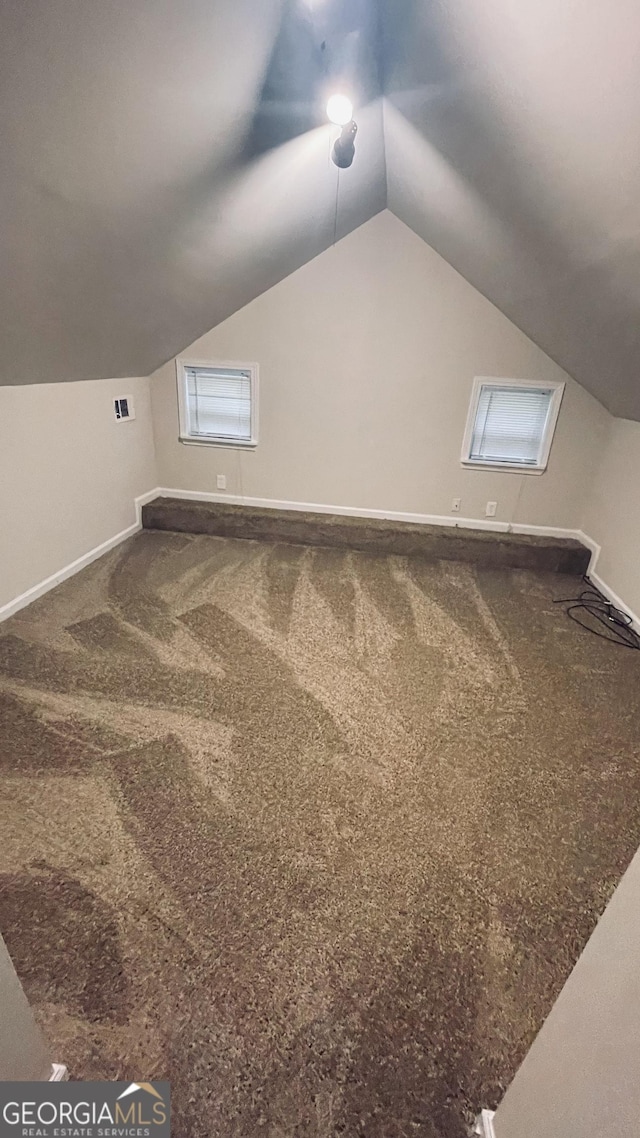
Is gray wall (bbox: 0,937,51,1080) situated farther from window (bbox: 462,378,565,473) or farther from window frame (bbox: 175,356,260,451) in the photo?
window (bbox: 462,378,565,473)

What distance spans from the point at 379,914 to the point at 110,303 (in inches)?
123

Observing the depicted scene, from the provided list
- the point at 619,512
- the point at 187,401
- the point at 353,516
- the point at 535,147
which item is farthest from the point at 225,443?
the point at 619,512

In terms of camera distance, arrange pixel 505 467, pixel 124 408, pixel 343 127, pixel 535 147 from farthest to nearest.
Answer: pixel 505 467 < pixel 124 408 < pixel 343 127 < pixel 535 147

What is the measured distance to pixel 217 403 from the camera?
4242 millimetres

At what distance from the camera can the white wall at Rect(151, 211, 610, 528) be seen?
12.0 ft

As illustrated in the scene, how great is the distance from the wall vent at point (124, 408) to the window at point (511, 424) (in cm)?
288

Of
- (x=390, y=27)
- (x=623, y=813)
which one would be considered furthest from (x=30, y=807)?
(x=390, y=27)

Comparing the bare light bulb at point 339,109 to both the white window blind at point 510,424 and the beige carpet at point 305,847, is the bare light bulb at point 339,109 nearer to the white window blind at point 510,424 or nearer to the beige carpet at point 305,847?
the white window blind at point 510,424

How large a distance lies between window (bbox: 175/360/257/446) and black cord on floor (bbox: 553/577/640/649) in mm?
3019

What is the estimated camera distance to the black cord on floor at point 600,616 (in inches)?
121

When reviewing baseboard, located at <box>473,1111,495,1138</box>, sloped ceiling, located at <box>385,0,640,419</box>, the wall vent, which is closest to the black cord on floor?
sloped ceiling, located at <box>385,0,640,419</box>

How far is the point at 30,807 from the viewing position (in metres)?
1.71

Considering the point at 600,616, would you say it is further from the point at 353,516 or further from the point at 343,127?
the point at 343,127

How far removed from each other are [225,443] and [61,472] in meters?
1.51
